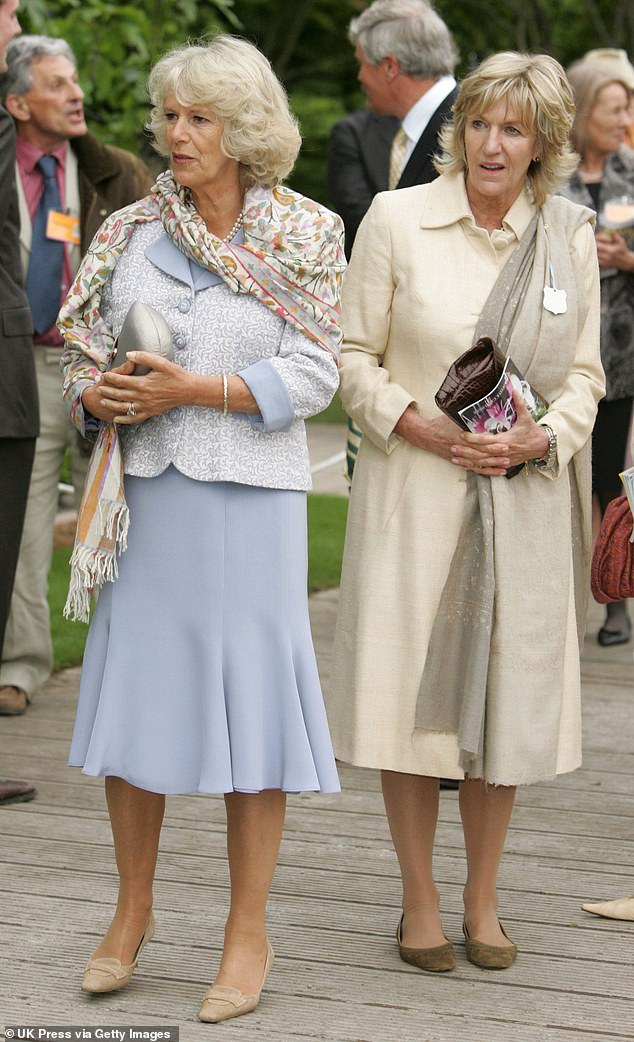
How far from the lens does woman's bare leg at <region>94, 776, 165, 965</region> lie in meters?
3.75

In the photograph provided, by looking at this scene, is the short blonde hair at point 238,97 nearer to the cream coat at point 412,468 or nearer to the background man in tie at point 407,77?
the cream coat at point 412,468

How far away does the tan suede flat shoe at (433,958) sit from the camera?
3975 millimetres

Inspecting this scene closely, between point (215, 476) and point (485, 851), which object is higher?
point (215, 476)

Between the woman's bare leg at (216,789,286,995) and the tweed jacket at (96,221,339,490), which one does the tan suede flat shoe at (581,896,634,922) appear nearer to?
the woman's bare leg at (216,789,286,995)

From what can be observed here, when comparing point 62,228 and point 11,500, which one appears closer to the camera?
point 11,500

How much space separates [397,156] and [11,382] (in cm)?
152

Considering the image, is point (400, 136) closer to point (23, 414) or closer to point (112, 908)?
point (23, 414)

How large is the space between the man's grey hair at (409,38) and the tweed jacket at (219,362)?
213 cm

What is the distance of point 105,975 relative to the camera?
147 inches

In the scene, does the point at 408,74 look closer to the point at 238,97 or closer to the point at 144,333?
the point at 238,97

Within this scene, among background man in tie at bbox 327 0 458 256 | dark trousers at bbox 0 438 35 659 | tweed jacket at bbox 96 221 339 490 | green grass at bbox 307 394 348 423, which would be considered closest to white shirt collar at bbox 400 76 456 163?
background man in tie at bbox 327 0 458 256

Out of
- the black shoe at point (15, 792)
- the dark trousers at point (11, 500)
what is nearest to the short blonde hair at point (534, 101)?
the dark trousers at point (11, 500)

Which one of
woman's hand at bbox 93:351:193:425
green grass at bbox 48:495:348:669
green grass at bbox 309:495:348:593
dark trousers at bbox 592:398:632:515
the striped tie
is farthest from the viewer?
green grass at bbox 309:495:348:593
